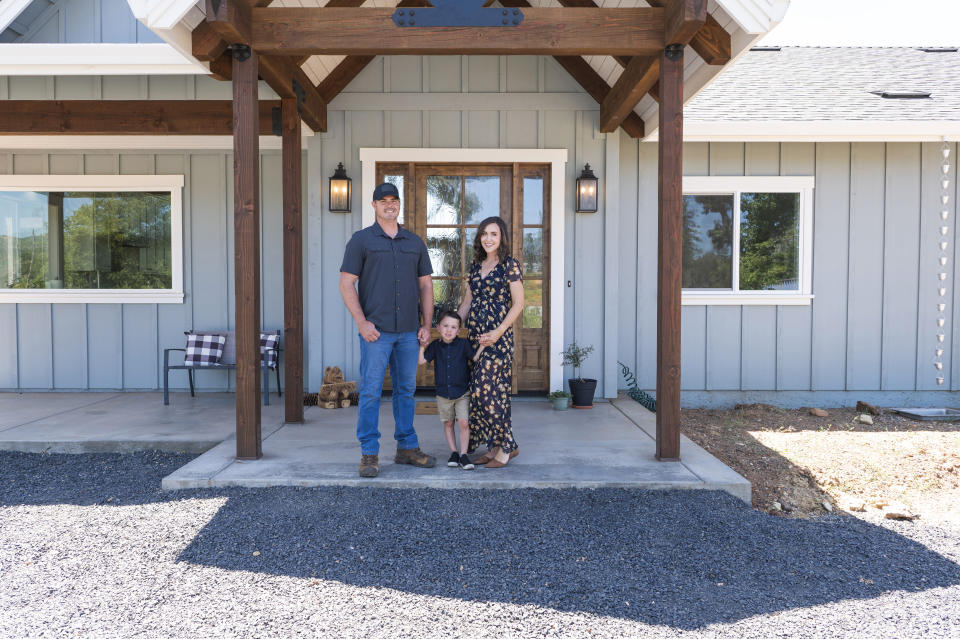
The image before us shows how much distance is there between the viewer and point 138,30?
4.78 meters

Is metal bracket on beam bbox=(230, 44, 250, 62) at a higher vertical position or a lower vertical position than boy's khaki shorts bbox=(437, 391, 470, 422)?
higher

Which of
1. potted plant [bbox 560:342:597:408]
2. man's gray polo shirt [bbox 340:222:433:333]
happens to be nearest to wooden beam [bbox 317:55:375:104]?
man's gray polo shirt [bbox 340:222:433:333]

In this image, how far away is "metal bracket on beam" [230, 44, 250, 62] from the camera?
3.28 m

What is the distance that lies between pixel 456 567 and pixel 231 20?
284cm

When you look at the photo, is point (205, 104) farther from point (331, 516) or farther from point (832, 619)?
point (832, 619)

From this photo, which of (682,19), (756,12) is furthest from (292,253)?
(756,12)

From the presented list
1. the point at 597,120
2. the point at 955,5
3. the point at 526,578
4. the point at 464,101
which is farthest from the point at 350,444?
the point at 955,5

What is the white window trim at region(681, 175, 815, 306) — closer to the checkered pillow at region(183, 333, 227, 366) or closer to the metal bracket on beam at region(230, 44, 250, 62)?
the metal bracket on beam at region(230, 44, 250, 62)

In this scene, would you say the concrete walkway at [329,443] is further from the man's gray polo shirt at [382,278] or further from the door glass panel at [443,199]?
the door glass panel at [443,199]

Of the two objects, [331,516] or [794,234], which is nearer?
[331,516]

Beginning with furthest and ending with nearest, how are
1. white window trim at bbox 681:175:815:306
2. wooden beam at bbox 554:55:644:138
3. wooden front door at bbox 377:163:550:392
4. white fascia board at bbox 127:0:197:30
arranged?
white window trim at bbox 681:175:815:306 < wooden front door at bbox 377:163:550:392 < wooden beam at bbox 554:55:644:138 < white fascia board at bbox 127:0:197:30

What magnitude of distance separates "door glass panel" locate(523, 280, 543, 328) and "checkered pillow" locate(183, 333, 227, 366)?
8.73 feet

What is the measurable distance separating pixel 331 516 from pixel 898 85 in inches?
258

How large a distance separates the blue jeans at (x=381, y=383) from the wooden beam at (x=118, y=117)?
8.61ft
